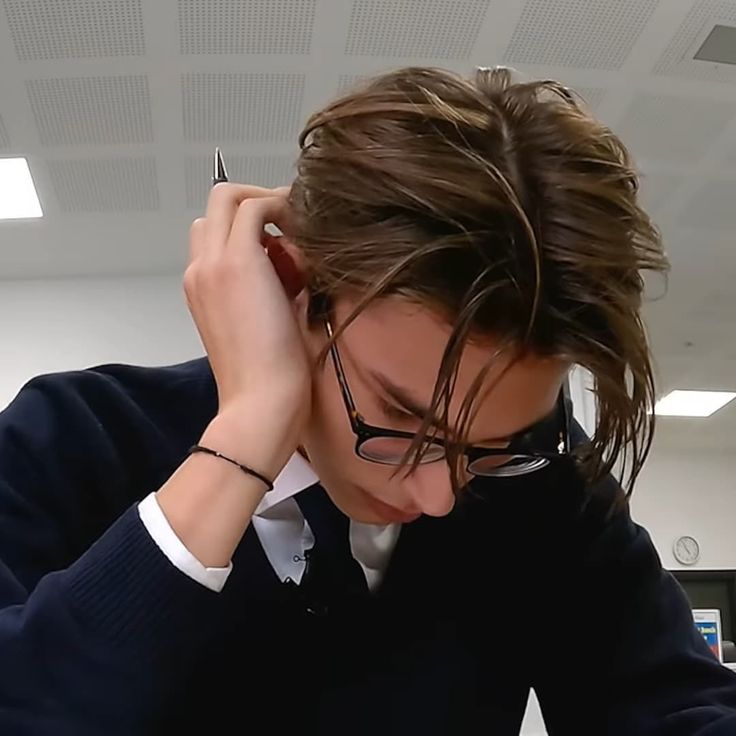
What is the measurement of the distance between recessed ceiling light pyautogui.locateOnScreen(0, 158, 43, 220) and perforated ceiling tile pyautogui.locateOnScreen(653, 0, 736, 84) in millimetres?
2020

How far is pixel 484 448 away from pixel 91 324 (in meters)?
3.56

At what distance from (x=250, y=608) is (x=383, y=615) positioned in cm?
12

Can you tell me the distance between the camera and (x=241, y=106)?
9.53 feet

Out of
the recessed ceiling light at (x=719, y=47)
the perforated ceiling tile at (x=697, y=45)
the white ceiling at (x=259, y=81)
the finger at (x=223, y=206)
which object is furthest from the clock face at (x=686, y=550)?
the finger at (x=223, y=206)

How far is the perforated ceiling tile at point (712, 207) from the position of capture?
342 cm

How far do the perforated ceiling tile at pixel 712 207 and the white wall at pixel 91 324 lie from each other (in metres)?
1.99

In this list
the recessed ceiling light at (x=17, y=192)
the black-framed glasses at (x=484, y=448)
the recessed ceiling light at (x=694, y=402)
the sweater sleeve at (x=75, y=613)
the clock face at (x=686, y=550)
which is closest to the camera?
the sweater sleeve at (x=75, y=613)

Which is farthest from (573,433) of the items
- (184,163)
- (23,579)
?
(184,163)

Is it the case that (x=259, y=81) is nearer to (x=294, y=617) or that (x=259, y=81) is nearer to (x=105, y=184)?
(x=105, y=184)

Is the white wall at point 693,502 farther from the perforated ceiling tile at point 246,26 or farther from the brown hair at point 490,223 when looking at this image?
the brown hair at point 490,223

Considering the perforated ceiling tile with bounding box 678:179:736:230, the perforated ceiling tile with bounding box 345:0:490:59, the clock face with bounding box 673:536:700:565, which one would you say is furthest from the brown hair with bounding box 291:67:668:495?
the clock face with bounding box 673:536:700:565

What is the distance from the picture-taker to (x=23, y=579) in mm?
683

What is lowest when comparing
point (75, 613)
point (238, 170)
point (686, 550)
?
point (75, 613)

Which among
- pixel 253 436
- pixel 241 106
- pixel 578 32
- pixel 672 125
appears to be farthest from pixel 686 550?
pixel 253 436
